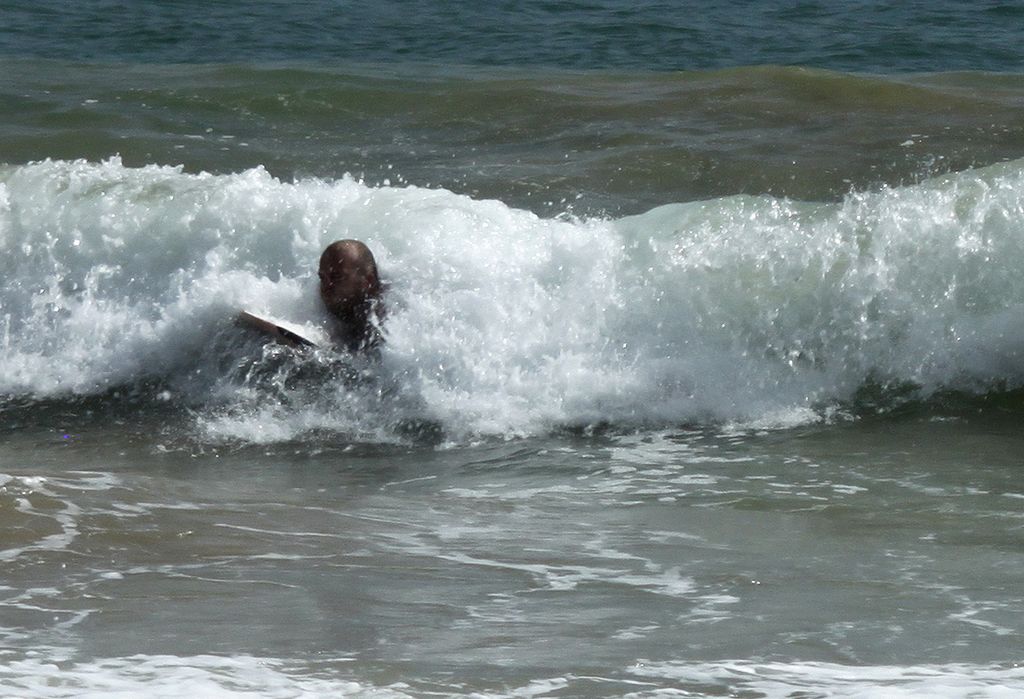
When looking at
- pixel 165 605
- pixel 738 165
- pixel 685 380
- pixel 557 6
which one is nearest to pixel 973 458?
pixel 685 380

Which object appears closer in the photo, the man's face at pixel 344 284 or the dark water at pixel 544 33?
the man's face at pixel 344 284

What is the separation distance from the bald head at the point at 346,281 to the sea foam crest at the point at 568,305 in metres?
0.14

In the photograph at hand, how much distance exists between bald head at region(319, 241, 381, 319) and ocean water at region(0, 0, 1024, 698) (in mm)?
140

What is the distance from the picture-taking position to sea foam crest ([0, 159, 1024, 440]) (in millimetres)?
7102

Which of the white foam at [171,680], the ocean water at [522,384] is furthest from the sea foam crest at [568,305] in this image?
the white foam at [171,680]

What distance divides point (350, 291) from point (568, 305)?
1032 mm

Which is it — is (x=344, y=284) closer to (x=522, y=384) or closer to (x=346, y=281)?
(x=346, y=281)

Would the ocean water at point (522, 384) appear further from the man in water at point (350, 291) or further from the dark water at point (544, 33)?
the dark water at point (544, 33)

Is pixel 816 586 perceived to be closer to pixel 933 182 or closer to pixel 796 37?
pixel 933 182

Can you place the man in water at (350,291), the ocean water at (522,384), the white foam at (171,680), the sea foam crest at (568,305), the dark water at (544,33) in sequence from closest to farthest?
1. the white foam at (171,680)
2. the ocean water at (522,384)
3. the sea foam crest at (568,305)
4. the man in water at (350,291)
5. the dark water at (544,33)

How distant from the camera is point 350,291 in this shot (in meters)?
7.41

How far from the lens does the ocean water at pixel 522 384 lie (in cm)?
370

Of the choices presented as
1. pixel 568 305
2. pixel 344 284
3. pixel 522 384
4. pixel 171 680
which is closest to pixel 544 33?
pixel 568 305

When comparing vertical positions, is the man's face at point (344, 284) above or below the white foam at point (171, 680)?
above
